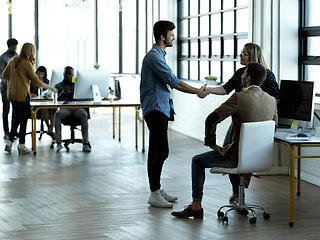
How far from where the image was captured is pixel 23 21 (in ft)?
48.4

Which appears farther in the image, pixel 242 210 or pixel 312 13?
pixel 312 13

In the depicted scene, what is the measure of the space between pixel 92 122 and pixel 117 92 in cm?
329

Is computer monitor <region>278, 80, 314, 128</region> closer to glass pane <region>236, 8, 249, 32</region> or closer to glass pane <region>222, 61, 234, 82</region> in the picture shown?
glass pane <region>236, 8, 249, 32</region>

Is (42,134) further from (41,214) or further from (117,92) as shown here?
(41,214)

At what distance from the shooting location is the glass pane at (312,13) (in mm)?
6719

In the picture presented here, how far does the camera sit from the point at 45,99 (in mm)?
8773

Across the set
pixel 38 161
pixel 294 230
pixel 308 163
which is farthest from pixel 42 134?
pixel 294 230

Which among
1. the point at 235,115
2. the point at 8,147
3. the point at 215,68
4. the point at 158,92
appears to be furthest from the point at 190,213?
the point at 215,68

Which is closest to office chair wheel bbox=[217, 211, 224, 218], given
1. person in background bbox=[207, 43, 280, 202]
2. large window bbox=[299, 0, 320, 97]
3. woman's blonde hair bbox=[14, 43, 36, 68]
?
person in background bbox=[207, 43, 280, 202]

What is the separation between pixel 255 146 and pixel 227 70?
4.85 metres

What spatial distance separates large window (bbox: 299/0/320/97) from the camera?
6.74 m

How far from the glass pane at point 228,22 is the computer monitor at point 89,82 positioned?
207 centimetres

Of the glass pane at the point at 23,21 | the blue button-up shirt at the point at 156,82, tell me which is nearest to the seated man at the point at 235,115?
the blue button-up shirt at the point at 156,82

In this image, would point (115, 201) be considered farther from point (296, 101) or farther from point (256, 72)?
point (296, 101)
